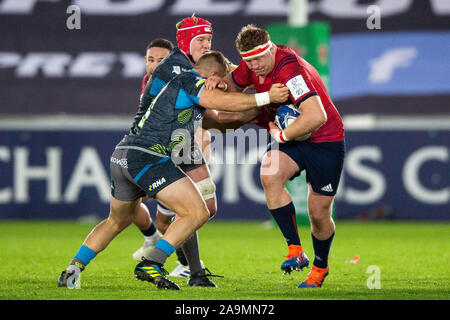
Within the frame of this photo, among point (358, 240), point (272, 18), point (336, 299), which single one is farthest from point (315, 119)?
point (272, 18)

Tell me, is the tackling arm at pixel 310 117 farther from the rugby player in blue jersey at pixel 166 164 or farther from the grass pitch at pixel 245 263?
the grass pitch at pixel 245 263

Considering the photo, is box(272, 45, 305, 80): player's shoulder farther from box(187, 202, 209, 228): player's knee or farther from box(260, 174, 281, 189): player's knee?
box(187, 202, 209, 228): player's knee

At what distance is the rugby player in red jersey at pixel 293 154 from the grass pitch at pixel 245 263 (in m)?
0.38

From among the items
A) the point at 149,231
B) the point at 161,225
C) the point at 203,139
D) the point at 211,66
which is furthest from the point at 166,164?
the point at 149,231

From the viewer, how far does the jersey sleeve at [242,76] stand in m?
7.58

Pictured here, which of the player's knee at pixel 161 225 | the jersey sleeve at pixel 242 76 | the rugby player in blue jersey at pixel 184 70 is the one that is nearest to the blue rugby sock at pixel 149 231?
the player's knee at pixel 161 225

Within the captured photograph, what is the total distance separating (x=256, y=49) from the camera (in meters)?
7.06

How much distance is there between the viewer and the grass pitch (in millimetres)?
6762

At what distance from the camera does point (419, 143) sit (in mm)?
15602

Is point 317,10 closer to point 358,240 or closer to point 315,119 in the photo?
point 358,240

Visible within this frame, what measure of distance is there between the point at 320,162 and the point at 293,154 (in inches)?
10.0

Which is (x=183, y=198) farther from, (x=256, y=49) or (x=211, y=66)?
(x=256, y=49)

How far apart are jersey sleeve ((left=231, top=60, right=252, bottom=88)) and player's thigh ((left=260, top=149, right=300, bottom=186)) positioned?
0.70 m
